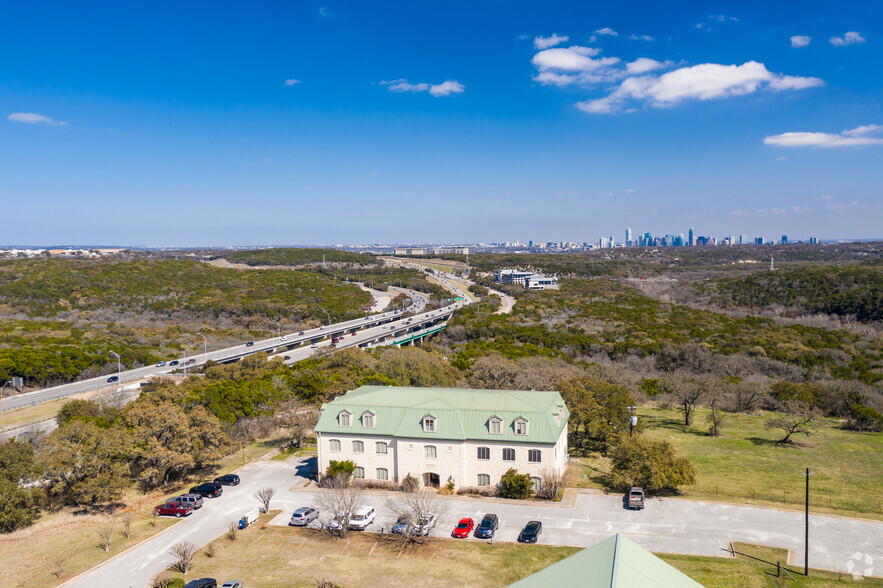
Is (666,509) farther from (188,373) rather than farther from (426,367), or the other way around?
(188,373)

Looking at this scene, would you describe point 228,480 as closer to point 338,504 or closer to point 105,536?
point 105,536

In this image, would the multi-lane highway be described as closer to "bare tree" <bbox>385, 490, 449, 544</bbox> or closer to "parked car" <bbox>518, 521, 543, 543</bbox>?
"bare tree" <bbox>385, 490, 449, 544</bbox>

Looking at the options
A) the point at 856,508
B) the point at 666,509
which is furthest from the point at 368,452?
the point at 856,508

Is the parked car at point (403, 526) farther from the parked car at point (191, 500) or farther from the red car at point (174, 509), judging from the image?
the red car at point (174, 509)

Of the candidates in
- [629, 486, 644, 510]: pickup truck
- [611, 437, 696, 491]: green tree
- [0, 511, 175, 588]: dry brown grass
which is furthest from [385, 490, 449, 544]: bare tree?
[0, 511, 175, 588]: dry brown grass

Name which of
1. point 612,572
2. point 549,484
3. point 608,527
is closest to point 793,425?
point 549,484

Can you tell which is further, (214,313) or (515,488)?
(214,313)
